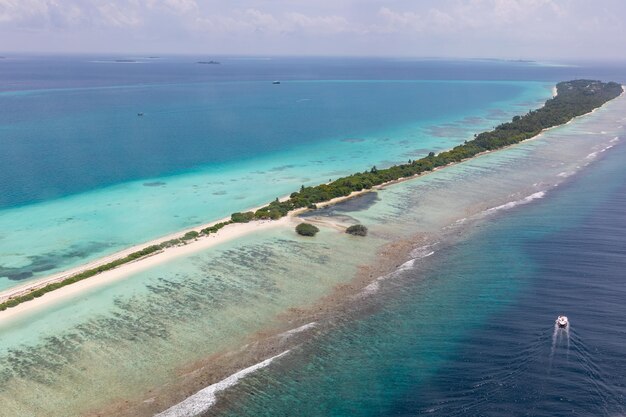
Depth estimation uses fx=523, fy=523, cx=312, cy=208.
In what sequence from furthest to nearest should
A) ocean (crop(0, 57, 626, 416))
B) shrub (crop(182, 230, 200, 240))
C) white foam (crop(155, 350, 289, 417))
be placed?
shrub (crop(182, 230, 200, 240)), ocean (crop(0, 57, 626, 416)), white foam (crop(155, 350, 289, 417))

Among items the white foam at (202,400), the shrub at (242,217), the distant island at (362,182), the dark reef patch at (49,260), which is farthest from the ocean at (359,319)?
the shrub at (242,217)

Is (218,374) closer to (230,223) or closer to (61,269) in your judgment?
(61,269)

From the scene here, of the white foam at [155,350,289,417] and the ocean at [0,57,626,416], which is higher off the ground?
the ocean at [0,57,626,416]

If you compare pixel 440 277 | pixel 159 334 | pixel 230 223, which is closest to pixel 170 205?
pixel 230 223

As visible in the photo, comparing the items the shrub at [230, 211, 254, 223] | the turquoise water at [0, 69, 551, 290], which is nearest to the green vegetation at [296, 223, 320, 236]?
the shrub at [230, 211, 254, 223]

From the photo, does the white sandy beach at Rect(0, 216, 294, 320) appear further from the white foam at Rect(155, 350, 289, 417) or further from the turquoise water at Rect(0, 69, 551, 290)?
the white foam at Rect(155, 350, 289, 417)

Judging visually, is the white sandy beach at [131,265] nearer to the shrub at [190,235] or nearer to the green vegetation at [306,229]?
the shrub at [190,235]
